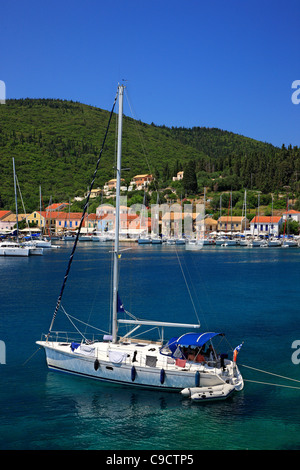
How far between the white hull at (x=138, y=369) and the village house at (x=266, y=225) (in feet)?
386

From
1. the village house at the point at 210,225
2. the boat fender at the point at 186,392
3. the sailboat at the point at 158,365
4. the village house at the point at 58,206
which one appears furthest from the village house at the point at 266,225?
the boat fender at the point at 186,392

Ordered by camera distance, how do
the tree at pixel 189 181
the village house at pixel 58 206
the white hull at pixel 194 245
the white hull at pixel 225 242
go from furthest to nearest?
the tree at pixel 189 181 → the village house at pixel 58 206 → the white hull at pixel 225 242 → the white hull at pixel 194 245

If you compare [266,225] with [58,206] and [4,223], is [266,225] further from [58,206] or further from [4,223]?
[4,223]

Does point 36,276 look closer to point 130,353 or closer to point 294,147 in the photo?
point 130,353

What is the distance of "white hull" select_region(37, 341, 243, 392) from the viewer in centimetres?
1956

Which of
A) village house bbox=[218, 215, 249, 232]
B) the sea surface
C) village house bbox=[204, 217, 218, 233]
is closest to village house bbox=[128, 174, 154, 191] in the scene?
village house bbox=[204, 217, 218, 233]

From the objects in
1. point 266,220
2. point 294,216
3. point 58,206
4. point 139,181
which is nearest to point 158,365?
point 266,220

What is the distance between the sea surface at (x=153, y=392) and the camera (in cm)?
1697

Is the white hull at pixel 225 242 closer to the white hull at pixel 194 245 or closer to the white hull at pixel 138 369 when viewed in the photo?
the white hull at pixel 194 245

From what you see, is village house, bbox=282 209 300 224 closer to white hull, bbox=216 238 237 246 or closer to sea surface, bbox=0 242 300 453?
white hull, bbox=216 238 237 246

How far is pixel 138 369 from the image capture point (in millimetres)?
20031

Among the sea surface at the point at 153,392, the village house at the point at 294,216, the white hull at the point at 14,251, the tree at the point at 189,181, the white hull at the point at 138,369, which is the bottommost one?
the sea surface at the point at 153,392

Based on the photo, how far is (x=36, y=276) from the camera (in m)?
58.1

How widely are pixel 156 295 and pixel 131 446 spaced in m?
28.3
